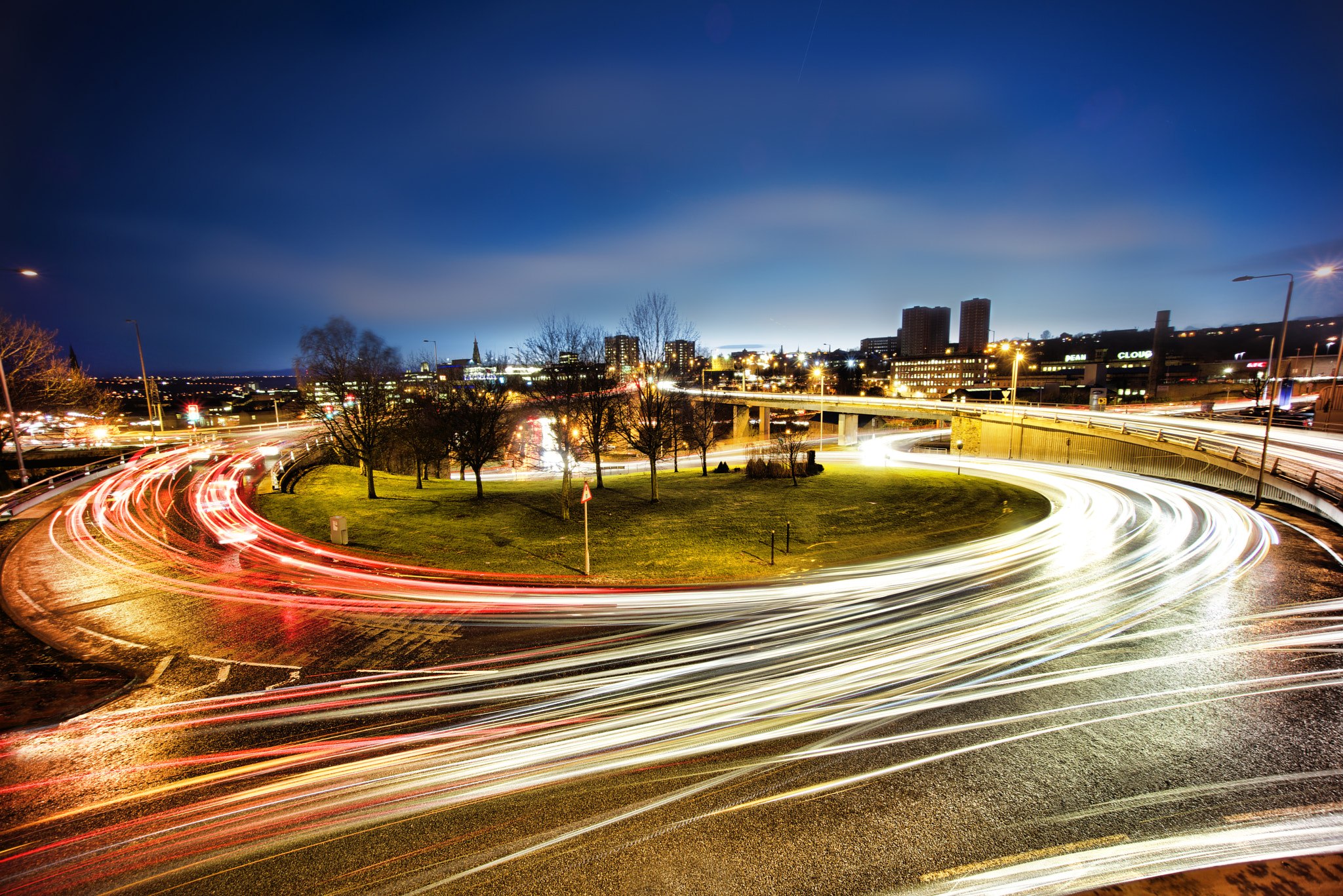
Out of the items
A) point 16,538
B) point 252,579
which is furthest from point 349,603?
point 16,538

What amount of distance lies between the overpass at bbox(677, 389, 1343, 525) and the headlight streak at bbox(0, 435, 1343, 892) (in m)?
8.65

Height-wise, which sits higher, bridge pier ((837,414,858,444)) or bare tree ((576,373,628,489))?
bare tree ((576,373,628,489))

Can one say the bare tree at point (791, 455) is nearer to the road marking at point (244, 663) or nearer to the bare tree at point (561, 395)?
the bare tree at point (561, 395)

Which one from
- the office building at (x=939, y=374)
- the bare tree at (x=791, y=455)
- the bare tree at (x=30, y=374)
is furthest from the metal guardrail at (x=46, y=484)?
the office building at (x=939, y=374)

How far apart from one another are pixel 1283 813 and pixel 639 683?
8.73 meters

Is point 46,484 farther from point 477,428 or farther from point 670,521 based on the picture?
point 670,521

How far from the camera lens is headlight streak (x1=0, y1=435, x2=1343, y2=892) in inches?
255

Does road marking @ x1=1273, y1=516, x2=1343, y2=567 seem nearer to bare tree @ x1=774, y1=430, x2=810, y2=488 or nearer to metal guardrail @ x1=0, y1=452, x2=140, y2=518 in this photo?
bare tree @ x1=774, y1=430, x2=810, y2=488

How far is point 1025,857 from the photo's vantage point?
5719 millimetres

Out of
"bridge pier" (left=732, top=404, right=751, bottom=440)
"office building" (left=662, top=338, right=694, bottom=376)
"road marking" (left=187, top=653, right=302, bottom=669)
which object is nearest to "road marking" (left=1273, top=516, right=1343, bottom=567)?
"office building" (left=662, top=338, right=694, bottom=376)

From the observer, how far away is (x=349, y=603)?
43.3 feet

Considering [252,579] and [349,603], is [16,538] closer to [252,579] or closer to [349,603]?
[252,579]

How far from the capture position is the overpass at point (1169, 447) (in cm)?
2214

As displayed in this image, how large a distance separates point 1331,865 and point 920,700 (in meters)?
4.36
